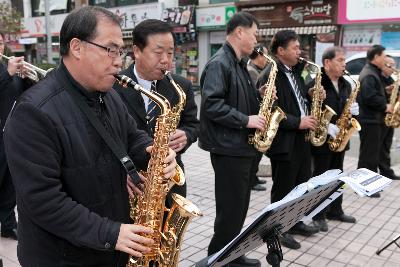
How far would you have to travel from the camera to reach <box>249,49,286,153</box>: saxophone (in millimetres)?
3848

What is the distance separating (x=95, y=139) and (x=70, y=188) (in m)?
0.26

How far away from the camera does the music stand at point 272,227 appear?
1967 millimetres

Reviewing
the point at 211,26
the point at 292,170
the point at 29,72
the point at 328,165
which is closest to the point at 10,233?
the point at 29,72

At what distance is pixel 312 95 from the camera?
189 inches

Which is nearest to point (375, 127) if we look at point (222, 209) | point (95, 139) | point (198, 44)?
point (222, 209)

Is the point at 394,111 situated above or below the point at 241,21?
below

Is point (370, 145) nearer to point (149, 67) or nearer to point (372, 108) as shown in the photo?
point (372, 108)

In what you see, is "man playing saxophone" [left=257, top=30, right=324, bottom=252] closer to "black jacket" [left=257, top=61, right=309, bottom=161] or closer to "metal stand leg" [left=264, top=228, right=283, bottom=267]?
"black jacket" [left=257, top=61, right=309, bottom=161]

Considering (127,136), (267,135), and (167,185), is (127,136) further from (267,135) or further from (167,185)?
(267,135)

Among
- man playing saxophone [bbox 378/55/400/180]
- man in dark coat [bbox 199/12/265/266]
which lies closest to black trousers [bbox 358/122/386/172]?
man playing saxophone [bbox 378/55/400/180]

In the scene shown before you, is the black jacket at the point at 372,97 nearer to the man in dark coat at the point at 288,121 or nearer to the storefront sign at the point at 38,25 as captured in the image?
the man in dark coat at the point at 288,121

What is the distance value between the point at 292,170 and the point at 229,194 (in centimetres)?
109

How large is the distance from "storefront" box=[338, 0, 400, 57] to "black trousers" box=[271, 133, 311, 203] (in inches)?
455

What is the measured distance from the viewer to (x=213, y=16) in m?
19.6
